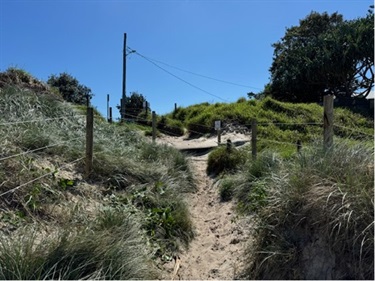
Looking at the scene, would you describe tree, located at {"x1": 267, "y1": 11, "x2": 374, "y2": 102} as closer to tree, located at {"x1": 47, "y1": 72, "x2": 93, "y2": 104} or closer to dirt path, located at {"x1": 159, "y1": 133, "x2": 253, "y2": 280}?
tree, located at {"x1": 47, "y1": 72, "x2": 93, "y2": 104}

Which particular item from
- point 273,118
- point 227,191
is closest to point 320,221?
point 227,191

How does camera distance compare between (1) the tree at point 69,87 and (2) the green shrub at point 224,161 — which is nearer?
(2) the green shrub at point 224,161

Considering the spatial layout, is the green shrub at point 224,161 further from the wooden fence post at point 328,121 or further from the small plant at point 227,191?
the wooden fence post at point 328,121

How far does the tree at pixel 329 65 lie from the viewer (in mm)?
23797

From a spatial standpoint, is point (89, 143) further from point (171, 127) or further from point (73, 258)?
point (171, 127)

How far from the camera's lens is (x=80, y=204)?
13.9ft

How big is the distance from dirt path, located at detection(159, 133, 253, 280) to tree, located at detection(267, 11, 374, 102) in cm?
2099

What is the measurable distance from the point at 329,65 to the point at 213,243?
22622mm

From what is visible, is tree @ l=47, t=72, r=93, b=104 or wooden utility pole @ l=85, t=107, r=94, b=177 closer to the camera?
wooden utility pole @ l=85, t=107, r=94, b=177

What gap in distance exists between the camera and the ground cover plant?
2596 mm

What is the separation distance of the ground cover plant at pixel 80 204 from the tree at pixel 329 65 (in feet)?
66.2

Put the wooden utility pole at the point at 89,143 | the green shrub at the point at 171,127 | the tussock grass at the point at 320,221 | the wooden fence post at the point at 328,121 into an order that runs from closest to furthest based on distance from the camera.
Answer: the tussock grass at the point at 320,221, the wooden fence post at the point at 328,121, the wooden utility pole at the point at 89,143, the green shrub at the point at 171,127

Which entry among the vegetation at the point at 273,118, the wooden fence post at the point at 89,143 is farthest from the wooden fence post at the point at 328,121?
the vegetation at the point at 273,118

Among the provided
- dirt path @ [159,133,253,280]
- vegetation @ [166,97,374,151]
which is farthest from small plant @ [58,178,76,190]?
vegetation @ [166,97,374,151]
